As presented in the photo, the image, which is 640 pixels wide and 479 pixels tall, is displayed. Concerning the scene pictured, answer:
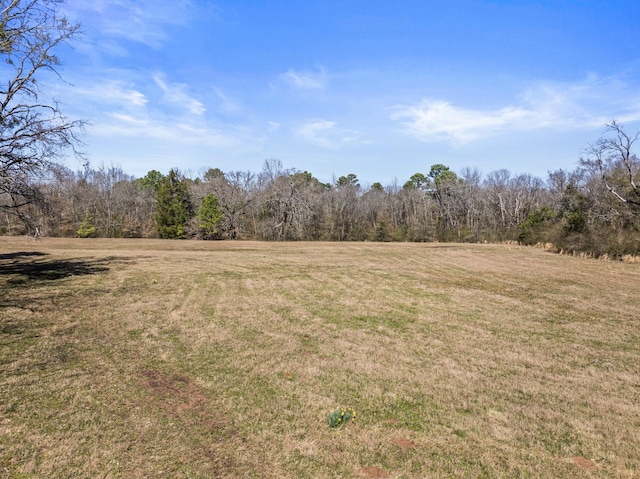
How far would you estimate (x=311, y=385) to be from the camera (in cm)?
520

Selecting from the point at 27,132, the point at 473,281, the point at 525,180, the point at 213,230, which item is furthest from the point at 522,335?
the point at 525,180

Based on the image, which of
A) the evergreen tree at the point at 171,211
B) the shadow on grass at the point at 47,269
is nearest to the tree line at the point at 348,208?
the evergreen tree at the point at 171,211

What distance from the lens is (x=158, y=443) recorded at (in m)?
3.73

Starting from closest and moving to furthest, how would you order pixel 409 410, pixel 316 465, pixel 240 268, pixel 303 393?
1. pixel 316 465
2. pixel 409 410
3. pixel 303 393
4. pixel 240 268

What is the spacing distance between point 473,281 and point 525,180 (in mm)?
64073

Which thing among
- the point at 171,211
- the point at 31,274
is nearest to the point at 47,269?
the point at 31,274

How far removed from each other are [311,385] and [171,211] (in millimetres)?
49276

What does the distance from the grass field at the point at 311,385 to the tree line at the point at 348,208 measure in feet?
73.8

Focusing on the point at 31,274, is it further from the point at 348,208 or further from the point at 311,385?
the point at 348,208

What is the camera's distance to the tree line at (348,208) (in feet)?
111

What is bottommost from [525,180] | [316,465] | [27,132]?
[316,465]

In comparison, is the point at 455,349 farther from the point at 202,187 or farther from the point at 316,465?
the point at 202,187

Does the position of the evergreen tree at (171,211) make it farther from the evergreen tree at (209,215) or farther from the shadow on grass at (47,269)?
the shadow on grass at (47,269)

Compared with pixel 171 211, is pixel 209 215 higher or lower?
lower
